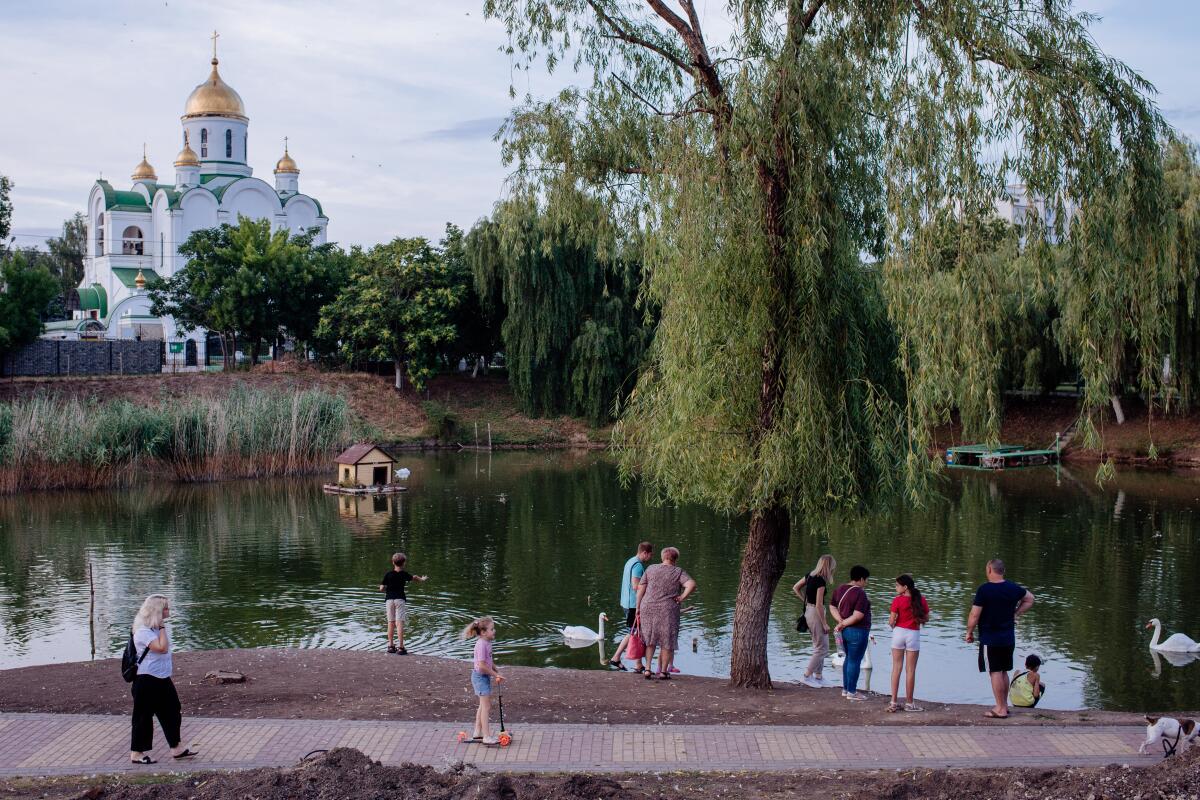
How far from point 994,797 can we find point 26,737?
7865 mm

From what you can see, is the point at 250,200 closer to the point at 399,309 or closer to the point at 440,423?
the point at 399,309

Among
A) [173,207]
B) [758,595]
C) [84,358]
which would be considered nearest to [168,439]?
[84,358]

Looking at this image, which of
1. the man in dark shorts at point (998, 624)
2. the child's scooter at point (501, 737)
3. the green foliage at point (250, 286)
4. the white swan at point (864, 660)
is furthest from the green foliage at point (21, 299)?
the man in dark shorts at point (998, 624)

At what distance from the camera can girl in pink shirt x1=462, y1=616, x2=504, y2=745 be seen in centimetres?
962

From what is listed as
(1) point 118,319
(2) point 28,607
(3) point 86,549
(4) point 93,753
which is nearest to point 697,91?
(4) point 93,753

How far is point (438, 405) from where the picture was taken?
178 ft

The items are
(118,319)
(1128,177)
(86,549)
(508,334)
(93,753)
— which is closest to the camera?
(93,753)

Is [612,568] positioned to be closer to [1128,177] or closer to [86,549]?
[86,549]

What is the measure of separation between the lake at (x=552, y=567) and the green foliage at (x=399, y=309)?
18.4 m

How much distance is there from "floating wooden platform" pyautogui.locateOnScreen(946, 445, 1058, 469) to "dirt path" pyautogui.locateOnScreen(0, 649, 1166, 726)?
28886 millimetres

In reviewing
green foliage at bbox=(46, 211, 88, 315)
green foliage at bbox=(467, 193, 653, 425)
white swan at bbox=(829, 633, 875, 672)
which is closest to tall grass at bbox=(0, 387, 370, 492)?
green foliage at bbox=(467, 193, 653, 425)

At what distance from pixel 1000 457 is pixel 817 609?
98.3 ft

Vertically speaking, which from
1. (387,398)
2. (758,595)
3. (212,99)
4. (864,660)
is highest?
(212,99)

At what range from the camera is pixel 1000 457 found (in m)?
41.2
